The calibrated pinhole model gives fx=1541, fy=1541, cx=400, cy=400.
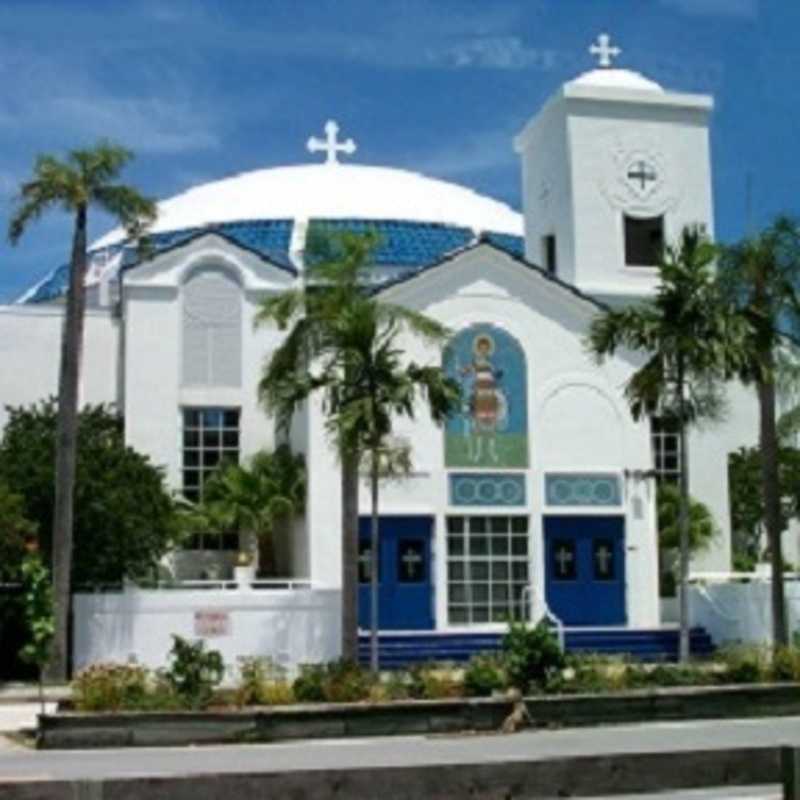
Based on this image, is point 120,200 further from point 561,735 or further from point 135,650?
point 561,735

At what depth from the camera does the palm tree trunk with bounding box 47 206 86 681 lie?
3006 cm

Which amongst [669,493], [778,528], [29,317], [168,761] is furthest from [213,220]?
[168,761]

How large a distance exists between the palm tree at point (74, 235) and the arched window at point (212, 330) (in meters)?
10.8

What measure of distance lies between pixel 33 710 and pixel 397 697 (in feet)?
24.5

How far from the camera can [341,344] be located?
28062 millimetres

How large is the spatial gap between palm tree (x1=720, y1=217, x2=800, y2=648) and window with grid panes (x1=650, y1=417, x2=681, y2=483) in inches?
424

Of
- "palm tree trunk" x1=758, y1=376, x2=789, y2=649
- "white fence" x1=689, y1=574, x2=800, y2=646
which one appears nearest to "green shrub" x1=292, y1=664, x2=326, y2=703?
"palm tree trunk" x1=758, y1=376, x2=789, y2=649

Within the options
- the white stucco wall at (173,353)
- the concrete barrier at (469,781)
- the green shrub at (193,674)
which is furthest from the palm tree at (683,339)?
the concrete barrier at (469,781)

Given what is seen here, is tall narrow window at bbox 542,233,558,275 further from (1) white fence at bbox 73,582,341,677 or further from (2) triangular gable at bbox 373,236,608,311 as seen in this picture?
(1) white fence at bbox 73,582,341,677

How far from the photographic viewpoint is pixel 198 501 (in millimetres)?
40656

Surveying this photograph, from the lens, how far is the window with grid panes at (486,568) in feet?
→ 122

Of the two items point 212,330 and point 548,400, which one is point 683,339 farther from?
point 212,330

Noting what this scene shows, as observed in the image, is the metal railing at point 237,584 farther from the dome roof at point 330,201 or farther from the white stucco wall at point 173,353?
the dome roof at point 330,201

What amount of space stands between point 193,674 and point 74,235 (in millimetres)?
11963
